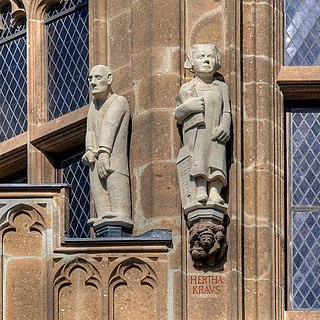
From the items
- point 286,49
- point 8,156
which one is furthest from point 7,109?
point 286,49

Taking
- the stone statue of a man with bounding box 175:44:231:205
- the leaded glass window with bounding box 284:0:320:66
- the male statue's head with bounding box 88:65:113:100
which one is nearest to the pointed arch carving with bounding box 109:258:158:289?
the stone statue of a man with bounding box 175:44:231:205

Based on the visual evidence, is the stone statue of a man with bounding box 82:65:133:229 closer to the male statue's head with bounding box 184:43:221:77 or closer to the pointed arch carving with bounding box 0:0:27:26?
the male statue's head with bounding box 184:43:221:77

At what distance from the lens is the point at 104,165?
2862 centimetres

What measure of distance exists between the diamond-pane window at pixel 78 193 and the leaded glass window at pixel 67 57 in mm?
414

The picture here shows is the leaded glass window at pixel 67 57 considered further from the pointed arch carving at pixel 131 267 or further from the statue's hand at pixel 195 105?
the pointed arch carving at pixel 131 267

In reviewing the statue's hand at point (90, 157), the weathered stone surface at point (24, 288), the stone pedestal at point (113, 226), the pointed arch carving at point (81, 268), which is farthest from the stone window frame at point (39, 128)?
the weathered stone surface at point (24, 288)

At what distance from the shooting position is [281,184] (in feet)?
94.9

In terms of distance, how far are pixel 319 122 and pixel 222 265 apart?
161cm

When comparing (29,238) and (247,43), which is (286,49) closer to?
(247,43)

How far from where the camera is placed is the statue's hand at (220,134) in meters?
28.5

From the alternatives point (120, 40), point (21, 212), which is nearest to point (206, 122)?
point (120, 40)

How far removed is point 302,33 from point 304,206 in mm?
1336

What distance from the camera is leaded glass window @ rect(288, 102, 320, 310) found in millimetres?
28922

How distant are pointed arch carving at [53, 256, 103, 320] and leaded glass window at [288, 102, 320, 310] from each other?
4.86ft
